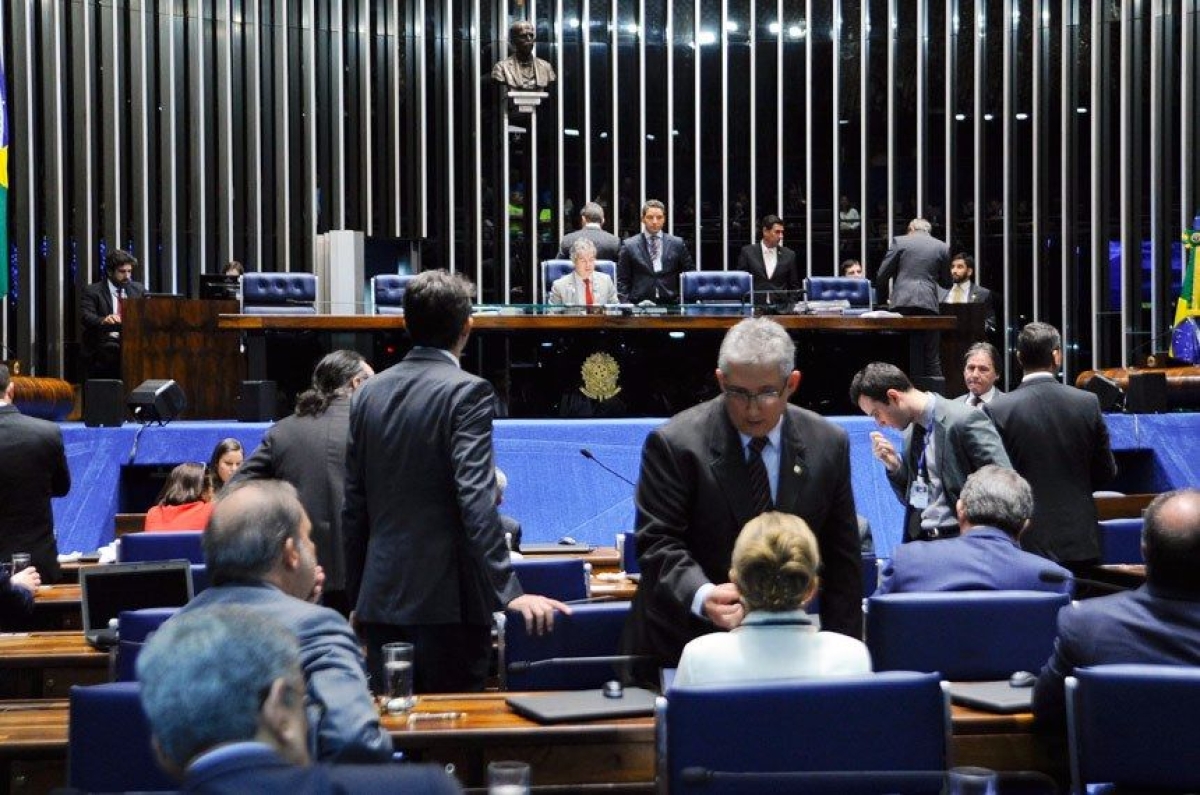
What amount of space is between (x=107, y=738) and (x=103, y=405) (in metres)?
5.99

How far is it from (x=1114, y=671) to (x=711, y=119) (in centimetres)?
1258

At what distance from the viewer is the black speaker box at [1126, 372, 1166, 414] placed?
29.0 ft

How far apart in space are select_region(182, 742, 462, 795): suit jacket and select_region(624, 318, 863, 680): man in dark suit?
5.25ft

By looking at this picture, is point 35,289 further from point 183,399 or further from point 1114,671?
point 1114,671

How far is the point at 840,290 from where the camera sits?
10.2m

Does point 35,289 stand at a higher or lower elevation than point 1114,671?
higher

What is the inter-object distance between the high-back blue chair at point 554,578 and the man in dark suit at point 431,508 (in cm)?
62

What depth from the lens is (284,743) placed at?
5.51ft

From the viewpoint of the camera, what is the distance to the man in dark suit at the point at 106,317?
36.7 feet

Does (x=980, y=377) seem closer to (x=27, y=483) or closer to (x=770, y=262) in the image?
(x=27, y=483)

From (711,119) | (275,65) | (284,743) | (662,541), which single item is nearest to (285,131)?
(275,65)

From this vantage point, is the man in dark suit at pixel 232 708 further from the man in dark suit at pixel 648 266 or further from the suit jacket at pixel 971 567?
the man in dark suit at pixel 648 266

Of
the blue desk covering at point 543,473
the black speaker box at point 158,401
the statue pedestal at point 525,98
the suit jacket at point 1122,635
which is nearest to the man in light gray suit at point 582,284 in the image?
the blue desk covering at point 543,473

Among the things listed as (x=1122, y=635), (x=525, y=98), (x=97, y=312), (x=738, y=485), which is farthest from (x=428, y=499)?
(x=525, y=98)
